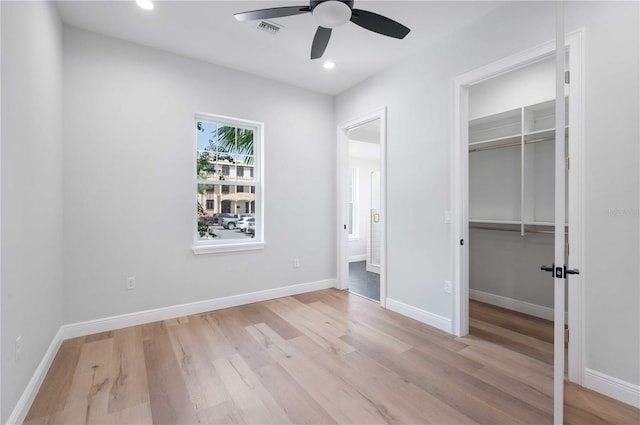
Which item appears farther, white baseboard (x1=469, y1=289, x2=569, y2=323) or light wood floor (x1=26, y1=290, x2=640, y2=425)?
white baseboard (x1=469, y1=289, x2=569, y2=323)

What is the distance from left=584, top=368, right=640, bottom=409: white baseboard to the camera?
184cm

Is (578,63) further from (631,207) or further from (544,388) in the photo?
(544,388)

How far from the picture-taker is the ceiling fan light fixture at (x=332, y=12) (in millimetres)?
1861

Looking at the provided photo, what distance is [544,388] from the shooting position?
199 centimetres

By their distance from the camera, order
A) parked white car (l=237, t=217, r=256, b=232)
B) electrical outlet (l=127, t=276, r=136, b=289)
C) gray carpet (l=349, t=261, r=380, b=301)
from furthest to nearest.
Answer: gray carpet (l=349, t=261, r=380, b=301)
parked white car (l=237, t=217, r=256, b=232)
electrical outlet (l=127, t=276, r=136, b=289)

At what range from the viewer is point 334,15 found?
77.0 inches

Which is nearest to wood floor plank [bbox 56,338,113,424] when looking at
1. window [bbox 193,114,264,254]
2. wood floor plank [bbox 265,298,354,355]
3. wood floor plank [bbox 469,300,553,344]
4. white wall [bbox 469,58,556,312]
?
window [bbox 193,114,264,254]

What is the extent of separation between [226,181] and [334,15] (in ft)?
7.85

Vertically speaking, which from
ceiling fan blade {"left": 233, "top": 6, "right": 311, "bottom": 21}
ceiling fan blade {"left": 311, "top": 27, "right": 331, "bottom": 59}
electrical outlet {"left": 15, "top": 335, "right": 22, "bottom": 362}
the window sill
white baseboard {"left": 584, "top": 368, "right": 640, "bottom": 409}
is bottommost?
white baseboard {"left": 584, "top": 368, "right": 640, "bottom": 409}

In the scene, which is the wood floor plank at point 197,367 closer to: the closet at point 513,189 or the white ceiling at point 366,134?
the closet at point 513,189

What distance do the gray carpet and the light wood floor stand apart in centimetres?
100

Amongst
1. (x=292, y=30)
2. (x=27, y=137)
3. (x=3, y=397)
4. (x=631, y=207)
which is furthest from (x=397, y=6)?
(x=3, y=397)

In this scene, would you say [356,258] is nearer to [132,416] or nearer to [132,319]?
[132,319]

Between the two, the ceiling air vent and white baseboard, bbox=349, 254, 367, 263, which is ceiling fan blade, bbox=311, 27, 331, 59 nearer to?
the ceiling air vent
